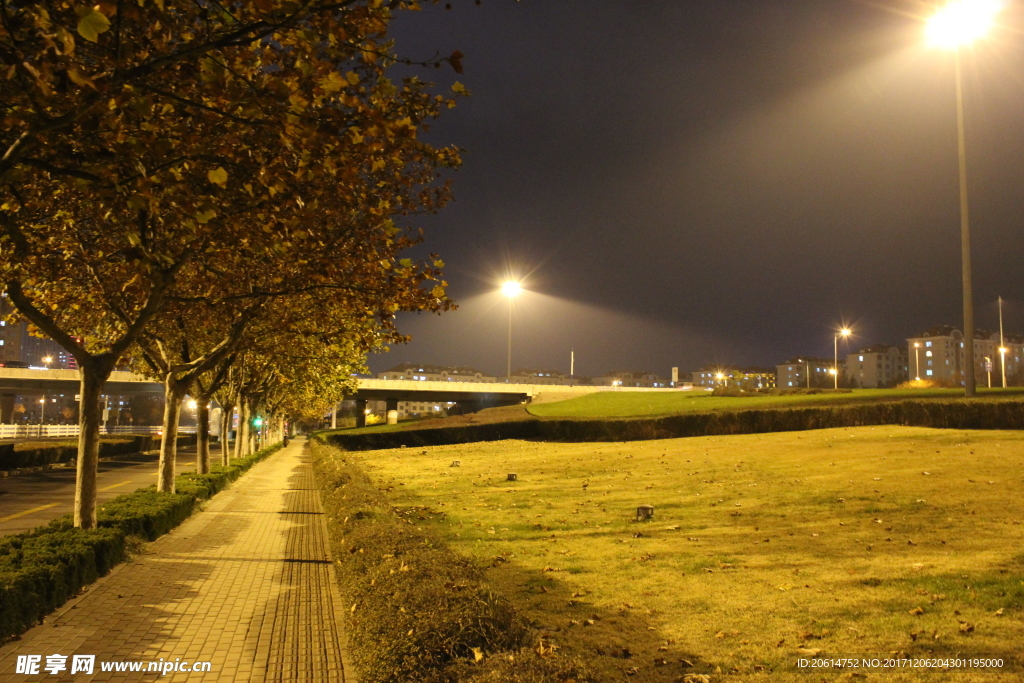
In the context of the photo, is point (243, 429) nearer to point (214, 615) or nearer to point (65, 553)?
point (65, 553)

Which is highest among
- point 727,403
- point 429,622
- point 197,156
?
point 197,156

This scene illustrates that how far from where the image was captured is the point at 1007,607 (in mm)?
6812

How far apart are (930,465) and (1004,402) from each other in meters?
10.2

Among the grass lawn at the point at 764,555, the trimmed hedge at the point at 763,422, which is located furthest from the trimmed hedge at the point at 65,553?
the trimmed hedge at the point at 763,422

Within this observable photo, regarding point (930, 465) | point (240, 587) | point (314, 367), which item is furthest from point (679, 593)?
point (314, 367)

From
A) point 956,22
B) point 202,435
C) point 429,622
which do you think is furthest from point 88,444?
point 956,22

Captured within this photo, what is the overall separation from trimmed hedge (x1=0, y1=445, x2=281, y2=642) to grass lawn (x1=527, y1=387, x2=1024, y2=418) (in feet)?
80.4

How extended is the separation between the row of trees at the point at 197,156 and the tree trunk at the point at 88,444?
0.10 feet

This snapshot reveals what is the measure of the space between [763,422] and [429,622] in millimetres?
27428

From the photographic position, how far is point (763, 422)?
99.9ft

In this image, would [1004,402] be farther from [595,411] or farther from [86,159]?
[86,159]

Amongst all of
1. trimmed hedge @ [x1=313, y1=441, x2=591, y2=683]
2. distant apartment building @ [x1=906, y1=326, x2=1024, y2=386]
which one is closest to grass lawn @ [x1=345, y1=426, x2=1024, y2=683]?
trimmed hedge @ [x1=313, y1=441, x2=591, y2=683]

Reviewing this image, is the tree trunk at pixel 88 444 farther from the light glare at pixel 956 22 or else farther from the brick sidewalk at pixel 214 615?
the light glare at pixel 956 22

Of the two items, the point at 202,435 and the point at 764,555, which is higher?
the point at 202,435
